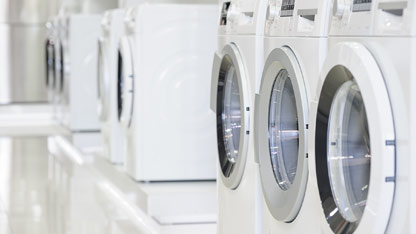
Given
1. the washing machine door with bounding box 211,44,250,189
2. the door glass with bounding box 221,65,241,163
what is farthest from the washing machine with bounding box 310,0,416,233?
the door glass with bounding box 221,65,241,163

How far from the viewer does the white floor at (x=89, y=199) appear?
3703 mm

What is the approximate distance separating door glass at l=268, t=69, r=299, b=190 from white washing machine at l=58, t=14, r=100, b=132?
4.43 m

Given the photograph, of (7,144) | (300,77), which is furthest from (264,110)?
(7,144)

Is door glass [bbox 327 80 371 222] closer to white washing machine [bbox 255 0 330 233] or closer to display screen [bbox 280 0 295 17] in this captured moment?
white washing machine [bbox 255 0 330 233]

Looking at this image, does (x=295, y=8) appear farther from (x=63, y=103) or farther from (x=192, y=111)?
(x=63, y=103)

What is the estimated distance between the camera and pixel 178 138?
448 centimetres

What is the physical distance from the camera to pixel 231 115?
3.06 metres

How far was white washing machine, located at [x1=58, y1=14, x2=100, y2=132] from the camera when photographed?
6.76 m

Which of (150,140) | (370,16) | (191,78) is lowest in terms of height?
(150,140)

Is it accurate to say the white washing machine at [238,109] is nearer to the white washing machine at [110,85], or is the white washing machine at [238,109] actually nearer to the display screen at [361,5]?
the display screen at [361,5]

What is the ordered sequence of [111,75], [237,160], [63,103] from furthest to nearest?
[63,103]
[111,75]
[237,160]

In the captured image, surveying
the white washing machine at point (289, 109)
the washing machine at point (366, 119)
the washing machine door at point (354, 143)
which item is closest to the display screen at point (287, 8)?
the white washing machine at point (289, 109)

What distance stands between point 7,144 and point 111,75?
206cm

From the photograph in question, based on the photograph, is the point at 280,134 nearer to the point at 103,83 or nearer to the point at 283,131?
the point at 283,131
